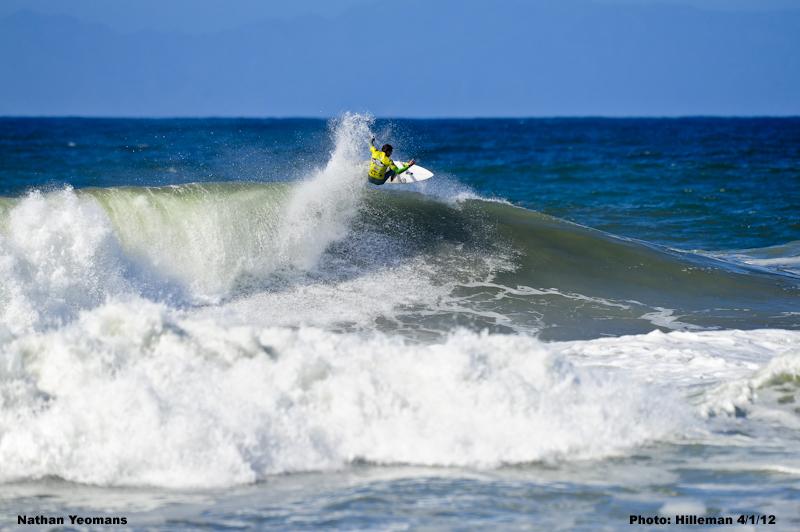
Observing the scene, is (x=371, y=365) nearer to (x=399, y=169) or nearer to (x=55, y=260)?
(x=55, y=260)

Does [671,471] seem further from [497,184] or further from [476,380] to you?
[497,184]

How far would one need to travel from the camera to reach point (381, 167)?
1565 centimetres

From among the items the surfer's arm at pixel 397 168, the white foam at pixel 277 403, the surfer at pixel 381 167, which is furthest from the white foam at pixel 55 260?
the surfer's arm at pixel 397 168

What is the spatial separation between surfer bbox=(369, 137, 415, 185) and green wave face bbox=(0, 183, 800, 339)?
546 mm

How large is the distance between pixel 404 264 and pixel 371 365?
6.40 meters

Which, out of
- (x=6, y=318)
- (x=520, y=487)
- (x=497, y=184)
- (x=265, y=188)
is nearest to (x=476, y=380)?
(x=520, y=487)

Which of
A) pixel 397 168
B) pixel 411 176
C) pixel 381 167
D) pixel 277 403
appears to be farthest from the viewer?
pixel 411 176

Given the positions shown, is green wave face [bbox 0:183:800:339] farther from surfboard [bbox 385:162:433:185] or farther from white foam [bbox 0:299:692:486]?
white foam [bbox 0:299:692:486]

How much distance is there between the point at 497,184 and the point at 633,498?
27750 mm

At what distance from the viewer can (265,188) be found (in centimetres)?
1559

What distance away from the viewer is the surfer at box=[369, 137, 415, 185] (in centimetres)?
1559

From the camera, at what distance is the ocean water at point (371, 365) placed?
21.2ft

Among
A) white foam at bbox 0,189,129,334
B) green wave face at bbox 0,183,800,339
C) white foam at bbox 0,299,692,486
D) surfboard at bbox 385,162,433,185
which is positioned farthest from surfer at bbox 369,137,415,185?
white foam at bbox 0,299,692,486

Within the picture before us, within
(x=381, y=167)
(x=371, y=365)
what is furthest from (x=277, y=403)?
(x=381, y=167)
